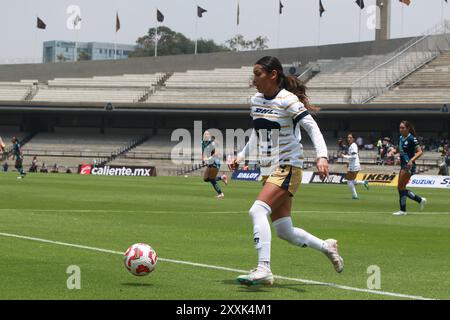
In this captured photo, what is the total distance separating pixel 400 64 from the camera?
75.4m

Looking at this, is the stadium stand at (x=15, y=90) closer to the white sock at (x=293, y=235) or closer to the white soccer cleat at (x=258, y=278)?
the white sock at (x=293, y=235)

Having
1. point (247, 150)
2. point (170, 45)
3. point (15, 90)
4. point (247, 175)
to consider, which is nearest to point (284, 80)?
point (247, 150)

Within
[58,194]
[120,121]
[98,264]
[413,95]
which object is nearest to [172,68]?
[120,121]

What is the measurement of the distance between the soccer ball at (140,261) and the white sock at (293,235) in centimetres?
156

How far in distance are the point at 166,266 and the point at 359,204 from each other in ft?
63.3

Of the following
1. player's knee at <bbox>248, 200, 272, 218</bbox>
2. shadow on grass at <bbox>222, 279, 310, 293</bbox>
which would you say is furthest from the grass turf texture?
player's knee at <bbox>248, 200, 272, 218</bbox>

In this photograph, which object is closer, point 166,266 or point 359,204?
point 166,266

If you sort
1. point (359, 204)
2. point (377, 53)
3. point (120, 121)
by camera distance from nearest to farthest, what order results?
point (359, 204)
point (377, 53)
point (120, 121)

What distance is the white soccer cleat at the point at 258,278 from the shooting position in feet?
33.3

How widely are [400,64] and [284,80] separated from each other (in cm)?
6616

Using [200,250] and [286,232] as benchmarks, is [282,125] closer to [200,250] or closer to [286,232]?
[286,232]

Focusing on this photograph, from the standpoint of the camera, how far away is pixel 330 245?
438 inches

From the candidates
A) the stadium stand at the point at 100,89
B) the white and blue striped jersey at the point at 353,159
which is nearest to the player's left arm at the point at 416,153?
the white and blue striped jersey at the point at 353,159

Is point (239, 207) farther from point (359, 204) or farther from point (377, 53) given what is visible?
point (377, 53)
